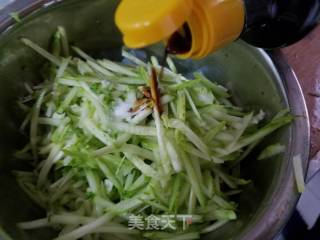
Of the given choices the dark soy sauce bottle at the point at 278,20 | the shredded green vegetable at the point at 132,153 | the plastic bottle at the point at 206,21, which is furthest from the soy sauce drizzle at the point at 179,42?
the shredded green vegetable at the point at 132,153

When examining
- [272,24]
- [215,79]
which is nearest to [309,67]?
[215,79]

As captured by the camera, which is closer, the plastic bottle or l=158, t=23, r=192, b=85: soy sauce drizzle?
the plastic bottle

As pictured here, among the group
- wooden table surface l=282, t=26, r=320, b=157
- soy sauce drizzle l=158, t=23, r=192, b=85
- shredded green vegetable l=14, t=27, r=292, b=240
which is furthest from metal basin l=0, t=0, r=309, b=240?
soy sauce drizzle l=158, t=23, r=192, b=85

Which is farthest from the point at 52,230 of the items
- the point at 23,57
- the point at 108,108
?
the point at 23,57

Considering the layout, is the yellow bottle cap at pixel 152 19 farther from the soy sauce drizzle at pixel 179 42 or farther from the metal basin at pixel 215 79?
the metal basin at pixel 215 79

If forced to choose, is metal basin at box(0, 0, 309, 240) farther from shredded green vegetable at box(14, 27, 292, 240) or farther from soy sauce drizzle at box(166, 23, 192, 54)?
soy sauce drizzle at box(166, 23, 192, 54)

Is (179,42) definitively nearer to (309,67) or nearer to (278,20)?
(278,20)
